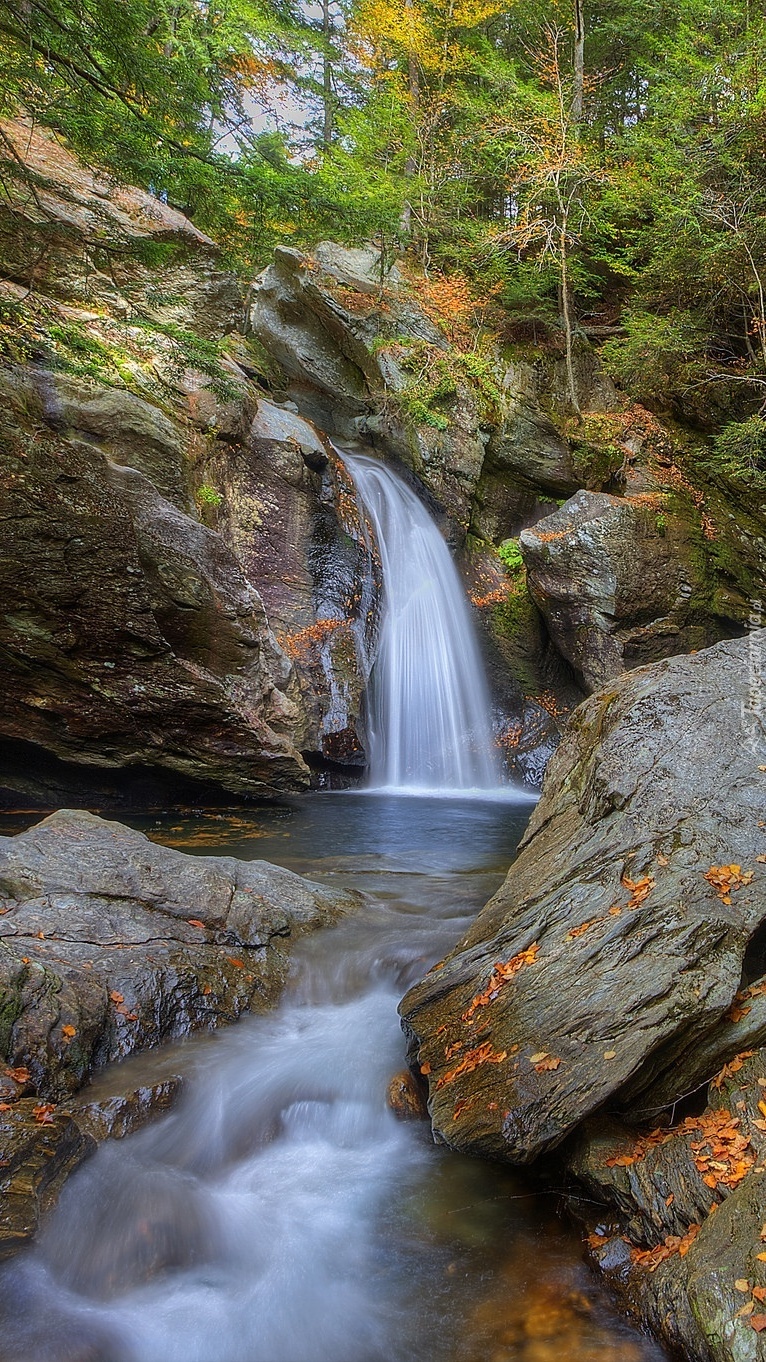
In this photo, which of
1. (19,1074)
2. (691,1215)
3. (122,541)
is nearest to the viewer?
(691,1215)

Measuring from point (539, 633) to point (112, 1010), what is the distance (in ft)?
36.1

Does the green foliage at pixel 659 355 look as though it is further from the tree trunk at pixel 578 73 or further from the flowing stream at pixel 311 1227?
the flowing stream at pixel 311 1227

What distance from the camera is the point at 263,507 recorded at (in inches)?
471

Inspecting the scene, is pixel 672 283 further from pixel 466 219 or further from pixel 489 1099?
pixel 489 1099

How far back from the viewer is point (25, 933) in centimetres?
426

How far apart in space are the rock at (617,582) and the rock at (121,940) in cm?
778

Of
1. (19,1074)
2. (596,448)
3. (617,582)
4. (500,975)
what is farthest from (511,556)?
(19,1074)

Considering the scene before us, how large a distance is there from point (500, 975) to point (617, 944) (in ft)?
2.30

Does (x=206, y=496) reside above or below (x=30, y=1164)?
above

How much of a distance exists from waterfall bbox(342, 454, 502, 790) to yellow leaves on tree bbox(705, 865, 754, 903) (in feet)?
26.9

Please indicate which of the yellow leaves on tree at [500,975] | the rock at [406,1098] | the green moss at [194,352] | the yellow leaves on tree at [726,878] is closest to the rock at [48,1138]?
the rock at [406,1098]

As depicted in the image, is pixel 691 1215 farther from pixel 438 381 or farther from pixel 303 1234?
pixel 438 381

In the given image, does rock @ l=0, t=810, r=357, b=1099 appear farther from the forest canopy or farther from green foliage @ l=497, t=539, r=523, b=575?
green foliage @ l=497, t=539, r=523, b=575

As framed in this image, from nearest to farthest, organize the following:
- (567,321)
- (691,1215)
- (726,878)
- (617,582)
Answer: (691,1215), (726,878), (617,582), (567,321)
